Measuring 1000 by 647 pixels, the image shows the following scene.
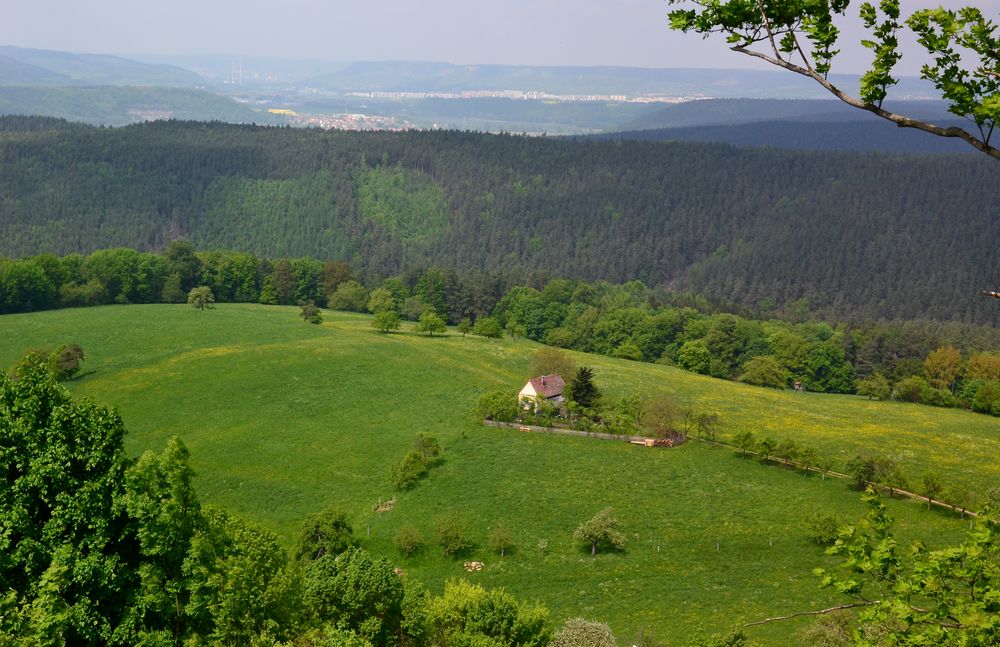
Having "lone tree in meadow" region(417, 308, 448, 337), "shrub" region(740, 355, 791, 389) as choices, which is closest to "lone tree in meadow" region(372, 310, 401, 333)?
"lone tree in meadow" region(417, 308, 448, 337)

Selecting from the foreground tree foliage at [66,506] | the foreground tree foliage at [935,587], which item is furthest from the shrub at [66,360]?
the foreground tree foliage at [935,587]

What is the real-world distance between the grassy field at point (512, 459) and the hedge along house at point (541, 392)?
606 centimetres

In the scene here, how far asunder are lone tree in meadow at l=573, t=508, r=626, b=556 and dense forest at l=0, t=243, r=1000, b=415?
65752 millimetres

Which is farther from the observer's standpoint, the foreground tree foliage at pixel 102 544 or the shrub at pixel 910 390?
the shrub at pixel 910 390

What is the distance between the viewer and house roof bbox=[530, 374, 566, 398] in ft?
260

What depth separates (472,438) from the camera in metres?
71.8

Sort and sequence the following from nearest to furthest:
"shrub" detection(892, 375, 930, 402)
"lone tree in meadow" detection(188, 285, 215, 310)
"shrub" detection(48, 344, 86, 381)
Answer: "shrub" detection(48, 344, 86, 381) → "shrub" detection(892, 375, 930, 402) → "lone tree in meadow" detection(188, 285, 215, 310)

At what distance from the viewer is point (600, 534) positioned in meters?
52.2

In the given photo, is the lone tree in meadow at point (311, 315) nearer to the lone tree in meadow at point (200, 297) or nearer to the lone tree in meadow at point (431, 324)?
the lone tree in meadow at point (431, 324)

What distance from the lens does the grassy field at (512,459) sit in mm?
49062

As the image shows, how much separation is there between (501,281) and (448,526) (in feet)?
357

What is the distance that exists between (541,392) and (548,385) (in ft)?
7.11

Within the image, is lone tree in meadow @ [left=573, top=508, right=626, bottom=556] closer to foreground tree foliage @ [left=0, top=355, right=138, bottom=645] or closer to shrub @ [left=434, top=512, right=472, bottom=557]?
shrub @ [left=434, top=512, right=472, bottom=557]

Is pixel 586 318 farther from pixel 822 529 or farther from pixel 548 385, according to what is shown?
pixel 822 529
